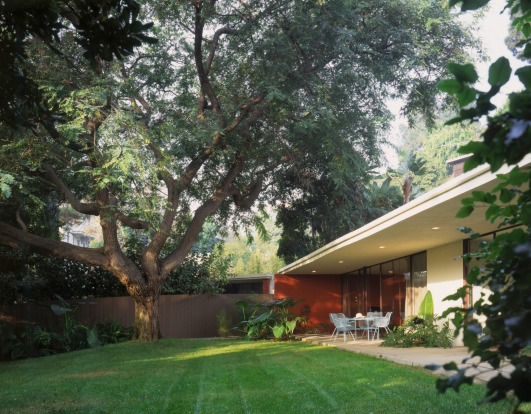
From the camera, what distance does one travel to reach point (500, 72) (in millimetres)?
1521

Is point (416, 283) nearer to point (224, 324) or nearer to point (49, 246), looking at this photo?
point (224, 324)

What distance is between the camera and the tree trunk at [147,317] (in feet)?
58.7

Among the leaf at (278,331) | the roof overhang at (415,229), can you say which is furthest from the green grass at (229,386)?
the leaf at (278,331)

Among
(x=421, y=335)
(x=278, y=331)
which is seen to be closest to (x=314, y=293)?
(x=278, y=331)

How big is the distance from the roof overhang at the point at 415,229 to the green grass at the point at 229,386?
226cm

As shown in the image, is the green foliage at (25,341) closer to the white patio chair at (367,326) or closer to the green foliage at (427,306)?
the white patio chair at (367,326)

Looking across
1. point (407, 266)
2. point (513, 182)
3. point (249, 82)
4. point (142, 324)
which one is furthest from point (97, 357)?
point (513, 182)

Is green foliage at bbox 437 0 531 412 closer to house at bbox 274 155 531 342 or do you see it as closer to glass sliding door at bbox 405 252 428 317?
house at bbox 274 155 531 342

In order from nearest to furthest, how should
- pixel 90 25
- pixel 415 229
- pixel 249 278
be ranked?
pixel 90 25
pixel 415 229
pixel 249 278

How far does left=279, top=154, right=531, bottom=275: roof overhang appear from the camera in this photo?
8211mm

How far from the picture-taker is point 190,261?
23.4 metres

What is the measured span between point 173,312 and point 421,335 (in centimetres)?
1082

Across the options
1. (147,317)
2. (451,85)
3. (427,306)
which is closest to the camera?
(451,85)

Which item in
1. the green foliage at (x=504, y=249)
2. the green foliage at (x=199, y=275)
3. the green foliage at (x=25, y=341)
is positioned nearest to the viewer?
the green foliage at (x=504, y=249)
